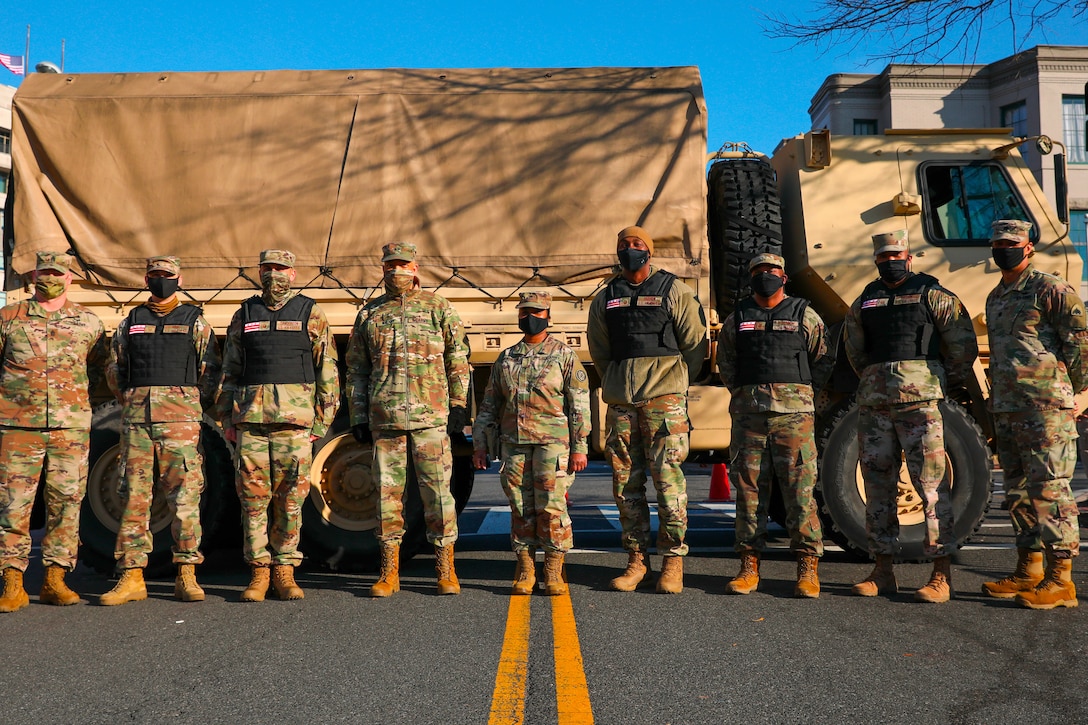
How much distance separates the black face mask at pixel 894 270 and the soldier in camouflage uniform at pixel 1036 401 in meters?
0.53

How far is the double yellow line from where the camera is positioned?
10.4 feet

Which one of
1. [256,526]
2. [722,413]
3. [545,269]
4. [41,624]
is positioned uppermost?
[545,269]

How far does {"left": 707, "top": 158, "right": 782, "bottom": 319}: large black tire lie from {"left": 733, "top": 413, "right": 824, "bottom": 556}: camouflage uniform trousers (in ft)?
4.31

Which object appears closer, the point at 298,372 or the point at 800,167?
the point at 298,372

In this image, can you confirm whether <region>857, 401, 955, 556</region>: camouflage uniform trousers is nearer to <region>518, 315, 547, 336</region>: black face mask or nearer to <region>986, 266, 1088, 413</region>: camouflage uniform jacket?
<region>986, 266, 1088, 413</region>: camouflage uniform jacket

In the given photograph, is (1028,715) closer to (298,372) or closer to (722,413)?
(722,413)

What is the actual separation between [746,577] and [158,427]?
3.58 meters

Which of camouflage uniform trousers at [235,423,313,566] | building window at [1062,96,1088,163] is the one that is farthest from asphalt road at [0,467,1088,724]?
building window at [1062,96,1088,163]

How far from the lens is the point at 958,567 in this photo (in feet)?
19.6

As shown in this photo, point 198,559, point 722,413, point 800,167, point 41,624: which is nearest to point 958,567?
point 722,413

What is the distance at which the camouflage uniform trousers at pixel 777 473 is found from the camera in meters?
5.27

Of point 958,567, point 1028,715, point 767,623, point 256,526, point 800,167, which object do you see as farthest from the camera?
point 800,167

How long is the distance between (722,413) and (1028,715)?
3223mm

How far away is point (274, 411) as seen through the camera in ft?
17.4
